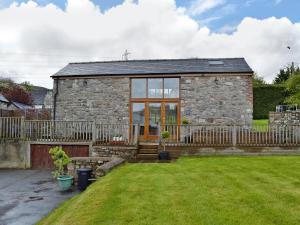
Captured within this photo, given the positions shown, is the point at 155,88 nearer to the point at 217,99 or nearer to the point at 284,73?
the point at 217,99

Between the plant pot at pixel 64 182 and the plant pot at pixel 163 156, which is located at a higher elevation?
the plant pot at pixel 163 156

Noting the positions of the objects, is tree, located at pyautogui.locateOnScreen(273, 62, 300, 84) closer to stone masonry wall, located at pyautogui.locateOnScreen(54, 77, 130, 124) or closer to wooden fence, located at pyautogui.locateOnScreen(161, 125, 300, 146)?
wooden fence, located at pyautogui.locateOnScreen(161, 125, 300, 146)

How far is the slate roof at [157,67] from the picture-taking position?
59.9 ft

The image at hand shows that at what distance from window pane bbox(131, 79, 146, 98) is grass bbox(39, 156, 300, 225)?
29.0ft

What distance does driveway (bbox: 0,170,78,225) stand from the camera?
7.72 m

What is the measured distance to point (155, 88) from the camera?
1855 cm

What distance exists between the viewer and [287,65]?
135ft

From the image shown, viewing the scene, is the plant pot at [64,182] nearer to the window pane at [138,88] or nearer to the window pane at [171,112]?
the window pane at [171,112]

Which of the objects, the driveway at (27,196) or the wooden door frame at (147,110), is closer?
the driveway at (27,196)

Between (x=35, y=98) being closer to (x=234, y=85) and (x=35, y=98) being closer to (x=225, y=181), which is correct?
(x=234, y=85)

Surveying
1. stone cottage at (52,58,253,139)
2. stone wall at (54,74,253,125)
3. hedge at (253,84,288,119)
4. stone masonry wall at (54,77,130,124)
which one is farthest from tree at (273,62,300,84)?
stone masonry wall at (54,77,130,124)

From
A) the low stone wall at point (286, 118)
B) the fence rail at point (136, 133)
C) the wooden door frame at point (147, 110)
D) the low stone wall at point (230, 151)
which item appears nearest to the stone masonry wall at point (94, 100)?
the wooden door frame at point (147, 110)

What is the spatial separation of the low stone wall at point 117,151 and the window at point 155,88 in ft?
17.5

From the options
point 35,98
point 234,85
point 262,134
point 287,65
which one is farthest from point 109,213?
point 35,98
